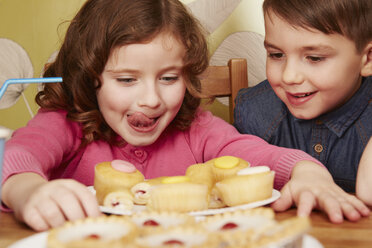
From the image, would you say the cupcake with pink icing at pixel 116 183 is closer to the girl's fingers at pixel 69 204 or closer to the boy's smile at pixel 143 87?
the girl's fingers at pixel 69 204

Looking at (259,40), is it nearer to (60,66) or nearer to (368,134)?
(368,134)

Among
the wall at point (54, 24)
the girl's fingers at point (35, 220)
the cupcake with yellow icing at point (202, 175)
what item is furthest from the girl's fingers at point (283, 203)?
the wall at point (54, 24)

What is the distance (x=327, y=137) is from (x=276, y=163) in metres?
0.48

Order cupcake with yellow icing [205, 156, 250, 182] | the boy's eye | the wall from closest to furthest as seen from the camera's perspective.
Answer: cupcake with yellow icing [205, 156, 250, 182], the boy's eye, the wall

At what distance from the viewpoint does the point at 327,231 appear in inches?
22.0

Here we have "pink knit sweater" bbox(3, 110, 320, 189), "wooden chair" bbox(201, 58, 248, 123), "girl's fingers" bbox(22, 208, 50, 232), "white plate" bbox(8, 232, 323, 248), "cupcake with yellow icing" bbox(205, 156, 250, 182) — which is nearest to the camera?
"white plate" bbox(8, 232, 323, 248)

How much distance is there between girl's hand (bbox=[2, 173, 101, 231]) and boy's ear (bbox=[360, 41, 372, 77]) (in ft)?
2.94

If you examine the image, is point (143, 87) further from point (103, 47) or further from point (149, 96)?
point (103, 47)

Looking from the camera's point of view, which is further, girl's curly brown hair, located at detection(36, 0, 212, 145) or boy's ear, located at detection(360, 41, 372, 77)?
boy's ear, located at detection(360, 41, 372, 77)

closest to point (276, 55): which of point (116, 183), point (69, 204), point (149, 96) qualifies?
point (149, 96)

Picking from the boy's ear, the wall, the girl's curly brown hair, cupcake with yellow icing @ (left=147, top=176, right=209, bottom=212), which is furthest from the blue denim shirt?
cupcake with yellow icing @ (left=147, top=176, right=209, bottom=212)

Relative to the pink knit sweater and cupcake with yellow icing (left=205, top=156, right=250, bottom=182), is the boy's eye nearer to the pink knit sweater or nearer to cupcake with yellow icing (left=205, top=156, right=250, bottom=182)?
the pink knit sweater

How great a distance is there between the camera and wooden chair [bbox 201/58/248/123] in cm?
148

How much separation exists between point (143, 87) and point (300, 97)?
459mm
